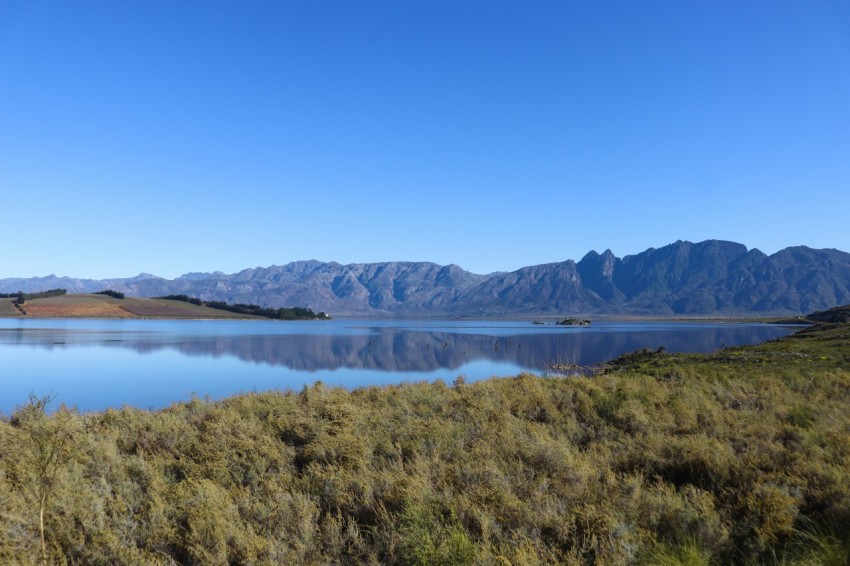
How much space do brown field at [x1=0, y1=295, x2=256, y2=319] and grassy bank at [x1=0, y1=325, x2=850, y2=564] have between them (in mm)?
163234

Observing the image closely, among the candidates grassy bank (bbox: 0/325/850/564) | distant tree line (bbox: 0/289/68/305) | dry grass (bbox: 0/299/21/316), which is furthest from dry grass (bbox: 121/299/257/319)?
grassy bank (bbox: 0/325/850/564)

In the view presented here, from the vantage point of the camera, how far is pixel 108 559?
6172 millimetres

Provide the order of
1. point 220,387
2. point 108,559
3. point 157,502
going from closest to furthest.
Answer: point 108,559 < point 157,502 < point 220,387

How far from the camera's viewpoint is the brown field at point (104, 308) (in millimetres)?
144500

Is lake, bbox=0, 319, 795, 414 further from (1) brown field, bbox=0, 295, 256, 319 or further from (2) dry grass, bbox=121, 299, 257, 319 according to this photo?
(2) dry grass, bbox=121, 299, 257, 319

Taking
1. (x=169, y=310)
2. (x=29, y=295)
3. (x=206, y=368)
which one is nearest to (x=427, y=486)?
(x=206, y=368)

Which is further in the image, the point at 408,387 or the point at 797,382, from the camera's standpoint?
the point at 797,382

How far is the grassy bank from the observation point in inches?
239

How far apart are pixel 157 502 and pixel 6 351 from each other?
53938 mm

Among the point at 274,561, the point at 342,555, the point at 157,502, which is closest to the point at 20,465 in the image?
the point at 157,502

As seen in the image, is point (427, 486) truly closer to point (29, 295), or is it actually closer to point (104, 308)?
point (104, 308)

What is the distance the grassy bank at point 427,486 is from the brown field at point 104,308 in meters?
163

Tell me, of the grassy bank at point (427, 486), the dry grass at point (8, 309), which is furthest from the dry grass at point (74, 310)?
the grassy bank at point (427, 486)

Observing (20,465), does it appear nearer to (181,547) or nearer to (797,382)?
(181,547)
